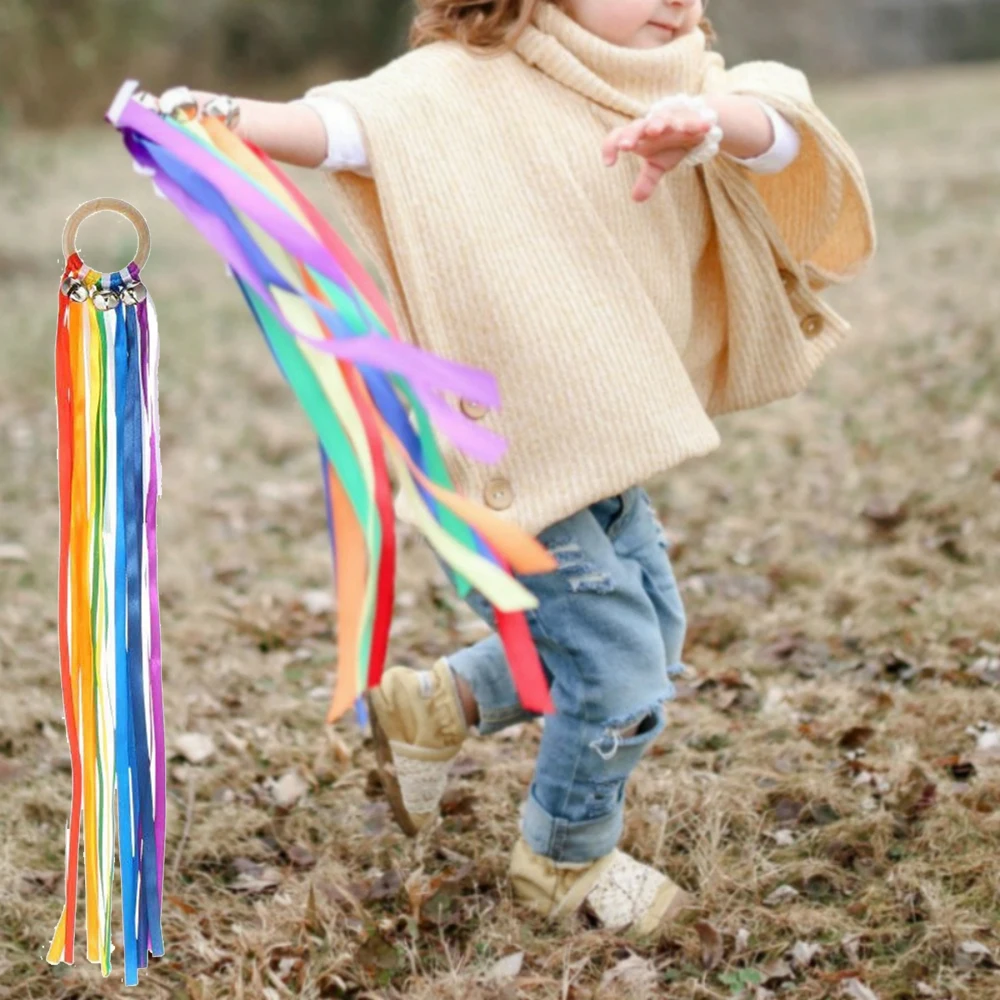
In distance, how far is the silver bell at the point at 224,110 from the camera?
1.93 metres

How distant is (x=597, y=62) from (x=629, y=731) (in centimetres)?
110

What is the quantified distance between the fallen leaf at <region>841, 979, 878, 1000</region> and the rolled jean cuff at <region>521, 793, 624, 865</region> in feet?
1.54

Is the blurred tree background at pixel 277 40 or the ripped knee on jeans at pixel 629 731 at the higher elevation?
the ripped knee on jeans at pixel 629 731

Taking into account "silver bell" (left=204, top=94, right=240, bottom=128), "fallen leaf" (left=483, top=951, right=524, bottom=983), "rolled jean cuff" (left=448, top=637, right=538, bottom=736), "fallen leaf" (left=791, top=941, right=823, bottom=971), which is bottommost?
"fallen leaf" (left=483, top=951, right=524, bottom=983)

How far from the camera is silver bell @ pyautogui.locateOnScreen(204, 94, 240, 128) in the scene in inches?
75.9

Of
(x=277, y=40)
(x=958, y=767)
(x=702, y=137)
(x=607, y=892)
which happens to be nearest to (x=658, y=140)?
(x=702, y=137)

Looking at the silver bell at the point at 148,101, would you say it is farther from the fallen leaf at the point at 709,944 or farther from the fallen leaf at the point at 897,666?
the fallen leaf at the point at 897,666

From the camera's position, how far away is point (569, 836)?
255 cm

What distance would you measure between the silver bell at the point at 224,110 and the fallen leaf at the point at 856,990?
5.41 feet

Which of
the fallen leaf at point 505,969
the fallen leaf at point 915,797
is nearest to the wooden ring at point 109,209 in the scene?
the fallen leaf at point 505,969

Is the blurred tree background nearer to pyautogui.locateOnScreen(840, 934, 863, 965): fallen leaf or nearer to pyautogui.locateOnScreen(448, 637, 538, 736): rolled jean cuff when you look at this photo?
pyautogui.locateOnScreen(448, 637, 538, 736): rolled jean cuff

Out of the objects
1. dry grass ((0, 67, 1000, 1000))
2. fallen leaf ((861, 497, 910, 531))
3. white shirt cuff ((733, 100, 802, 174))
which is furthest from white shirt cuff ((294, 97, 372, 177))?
fallen leaf ((861, 497, 910, 531))

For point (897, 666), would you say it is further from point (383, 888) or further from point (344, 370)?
point (344, 370)

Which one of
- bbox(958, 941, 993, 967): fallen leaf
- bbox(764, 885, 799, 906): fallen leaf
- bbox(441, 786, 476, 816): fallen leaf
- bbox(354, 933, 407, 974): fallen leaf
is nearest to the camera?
bbox(958, 941, 993, 967): fallen leaf
